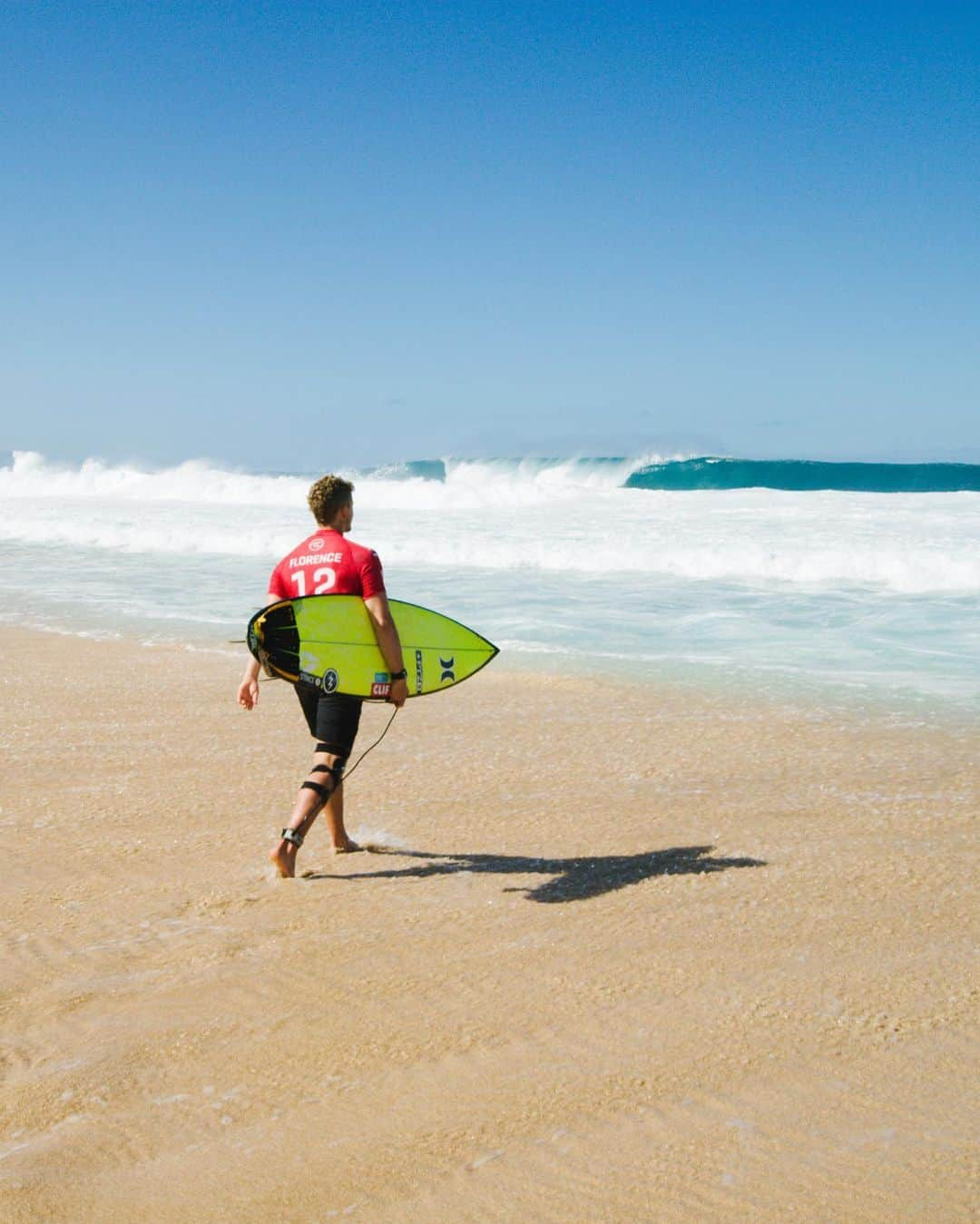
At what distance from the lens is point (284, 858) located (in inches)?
163

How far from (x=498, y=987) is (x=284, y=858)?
1180 millimetres

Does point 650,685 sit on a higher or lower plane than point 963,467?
lower

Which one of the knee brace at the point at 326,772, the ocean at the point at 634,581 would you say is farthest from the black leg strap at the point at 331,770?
the ocean at the point at 634,581

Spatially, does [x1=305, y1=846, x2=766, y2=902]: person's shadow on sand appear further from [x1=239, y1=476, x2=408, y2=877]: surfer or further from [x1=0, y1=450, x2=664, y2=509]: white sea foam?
[x1=0, y1=450, x2=664, y2=509]: white sea foam

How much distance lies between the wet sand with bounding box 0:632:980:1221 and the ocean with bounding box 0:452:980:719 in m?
2.37

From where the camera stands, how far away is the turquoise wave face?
49.1m

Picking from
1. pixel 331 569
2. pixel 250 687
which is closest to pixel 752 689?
pixel 331 569

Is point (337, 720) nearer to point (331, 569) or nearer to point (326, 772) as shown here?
point (326, 772)

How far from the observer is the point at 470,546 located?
55.7ft

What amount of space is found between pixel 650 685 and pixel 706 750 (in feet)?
5.50

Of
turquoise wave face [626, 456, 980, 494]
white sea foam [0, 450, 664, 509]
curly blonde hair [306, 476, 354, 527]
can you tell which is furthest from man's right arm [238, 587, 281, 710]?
turquoise wave face [626, 456, 980, 494]

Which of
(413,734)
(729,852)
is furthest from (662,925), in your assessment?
(413,734)

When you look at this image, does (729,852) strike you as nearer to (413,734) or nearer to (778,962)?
(778,962)

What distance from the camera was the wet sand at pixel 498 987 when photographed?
2385 mm
